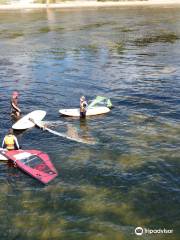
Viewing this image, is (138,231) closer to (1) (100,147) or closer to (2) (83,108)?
(1) (100,147)

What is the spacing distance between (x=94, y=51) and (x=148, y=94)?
28.7m

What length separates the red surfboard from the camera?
25.8 m

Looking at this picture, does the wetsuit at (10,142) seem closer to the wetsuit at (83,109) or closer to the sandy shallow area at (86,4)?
the wetsuit at (83,109)

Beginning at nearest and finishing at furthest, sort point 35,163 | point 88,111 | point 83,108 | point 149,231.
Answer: point 149,231, point 35,163, point 83,108, point 88,111

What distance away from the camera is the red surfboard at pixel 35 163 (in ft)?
84.6

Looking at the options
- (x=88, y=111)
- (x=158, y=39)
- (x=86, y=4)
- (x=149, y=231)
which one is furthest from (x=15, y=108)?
(x=86, y=4)

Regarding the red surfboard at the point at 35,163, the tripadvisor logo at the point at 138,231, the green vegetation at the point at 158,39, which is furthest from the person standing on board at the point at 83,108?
the green vegetation at the point at 158,39

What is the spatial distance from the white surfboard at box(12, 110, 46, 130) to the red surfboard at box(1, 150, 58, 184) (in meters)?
5.85

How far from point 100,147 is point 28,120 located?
832cm

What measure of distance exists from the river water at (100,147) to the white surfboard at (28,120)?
614mm

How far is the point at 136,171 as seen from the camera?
2664 centimetres

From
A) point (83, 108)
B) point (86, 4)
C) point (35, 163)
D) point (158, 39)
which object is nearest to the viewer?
point (35, 163)

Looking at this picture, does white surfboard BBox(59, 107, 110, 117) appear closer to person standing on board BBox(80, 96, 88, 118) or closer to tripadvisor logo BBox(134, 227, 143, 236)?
person standing on board BBox(80, 96, 88, 118)

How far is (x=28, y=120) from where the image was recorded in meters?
35.3
